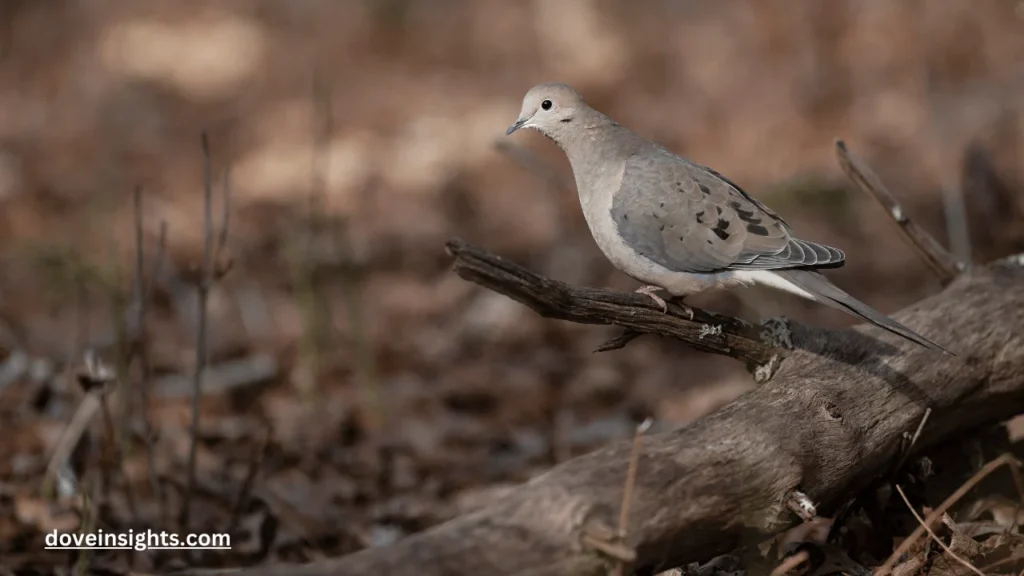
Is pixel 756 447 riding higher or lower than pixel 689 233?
lower

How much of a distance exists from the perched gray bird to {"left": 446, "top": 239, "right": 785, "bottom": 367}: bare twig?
0.13m

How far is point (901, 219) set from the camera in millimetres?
3797

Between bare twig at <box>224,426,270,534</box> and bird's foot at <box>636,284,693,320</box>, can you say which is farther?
bare twig at <box>224,426,270,534</box>

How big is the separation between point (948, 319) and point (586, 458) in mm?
1605

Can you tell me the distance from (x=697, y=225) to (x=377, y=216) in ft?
18.5

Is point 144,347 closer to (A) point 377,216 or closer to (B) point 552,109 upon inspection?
(B) point 552,109

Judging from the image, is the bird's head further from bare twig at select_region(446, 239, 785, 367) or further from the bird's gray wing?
bare twig at select_region(446, 239, 785, 367)

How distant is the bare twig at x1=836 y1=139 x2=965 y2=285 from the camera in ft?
12.3

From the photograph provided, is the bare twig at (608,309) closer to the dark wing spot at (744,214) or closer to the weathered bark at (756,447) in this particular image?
the weathered bark at (756,447)

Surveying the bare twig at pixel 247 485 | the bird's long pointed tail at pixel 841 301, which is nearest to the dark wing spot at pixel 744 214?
the bird's long pointed tail at pixel 841 301

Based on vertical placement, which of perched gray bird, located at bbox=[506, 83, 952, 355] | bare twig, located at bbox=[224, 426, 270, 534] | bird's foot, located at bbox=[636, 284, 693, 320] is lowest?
bare twig, located at bbox=[224, 426, 270, 534]

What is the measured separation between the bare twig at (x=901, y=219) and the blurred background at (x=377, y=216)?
3.15 feet

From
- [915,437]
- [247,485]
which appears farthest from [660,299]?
[247,485]

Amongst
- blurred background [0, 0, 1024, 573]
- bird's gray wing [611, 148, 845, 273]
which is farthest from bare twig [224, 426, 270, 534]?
bird's gray wing [611, 148, 845, 273]
